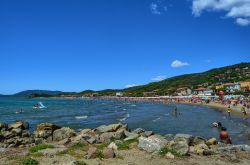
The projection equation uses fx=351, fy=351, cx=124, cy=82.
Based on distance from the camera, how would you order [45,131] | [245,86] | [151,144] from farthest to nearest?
1. [245,86]
2. [45,131]
3. [151,144]

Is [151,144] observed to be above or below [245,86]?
below

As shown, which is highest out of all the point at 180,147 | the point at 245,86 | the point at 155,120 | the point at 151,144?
the point at 245,86

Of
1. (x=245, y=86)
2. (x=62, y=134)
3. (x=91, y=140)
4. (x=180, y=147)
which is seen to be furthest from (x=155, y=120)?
(x=245, y=86)

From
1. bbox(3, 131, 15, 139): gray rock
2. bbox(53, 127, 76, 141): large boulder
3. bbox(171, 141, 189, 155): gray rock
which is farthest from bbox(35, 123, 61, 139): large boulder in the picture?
bbox(171, 141, 189, 155): gray rock

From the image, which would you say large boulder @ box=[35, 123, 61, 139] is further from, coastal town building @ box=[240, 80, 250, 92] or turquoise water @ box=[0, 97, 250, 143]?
coastal town building @ box=[240, 80, 250, 92]

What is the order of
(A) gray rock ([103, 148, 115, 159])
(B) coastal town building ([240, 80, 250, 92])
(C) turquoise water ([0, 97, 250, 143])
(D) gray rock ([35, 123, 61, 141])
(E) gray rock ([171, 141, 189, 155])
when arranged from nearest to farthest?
(A) gray rock ([103, 148, 115, 159])
(E) gray rock ([171, 141, 189, 155])
(D) gray rock ([35, 123, 61, 141])
(C) turquoise water ([0, 97, 250, 143])
(B) coastal town building ([240, 80, 250, 92])

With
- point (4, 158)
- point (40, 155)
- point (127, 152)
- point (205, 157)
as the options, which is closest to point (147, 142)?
point (127, 152)

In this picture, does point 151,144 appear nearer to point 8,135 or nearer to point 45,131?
point 45,131

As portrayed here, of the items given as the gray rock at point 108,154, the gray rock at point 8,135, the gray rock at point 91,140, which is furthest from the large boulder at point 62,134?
the gray rock at point 108,154

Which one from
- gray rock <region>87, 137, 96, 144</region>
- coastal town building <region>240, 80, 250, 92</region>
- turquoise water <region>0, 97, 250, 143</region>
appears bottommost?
turquoise water <region>0, 97, 250, 143</region>

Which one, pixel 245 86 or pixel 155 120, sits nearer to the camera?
pixel 155 120

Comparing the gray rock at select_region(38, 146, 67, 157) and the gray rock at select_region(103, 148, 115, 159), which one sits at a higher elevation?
the gray rock at select_region(38, 146, 67, 157)

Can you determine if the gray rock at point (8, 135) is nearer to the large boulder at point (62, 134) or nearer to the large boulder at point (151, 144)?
→ the large boulder at point (62, 134)

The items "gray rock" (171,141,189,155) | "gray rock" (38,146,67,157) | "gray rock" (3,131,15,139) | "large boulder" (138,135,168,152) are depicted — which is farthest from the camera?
"gray rock" (3,131,15,139)
